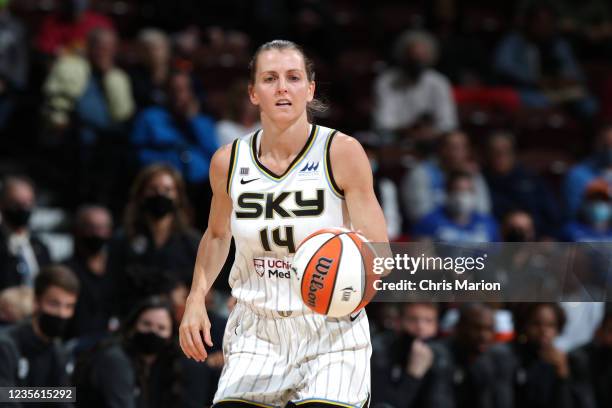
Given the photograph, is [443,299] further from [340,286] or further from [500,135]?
[500,135]

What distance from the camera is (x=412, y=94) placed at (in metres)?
10.5

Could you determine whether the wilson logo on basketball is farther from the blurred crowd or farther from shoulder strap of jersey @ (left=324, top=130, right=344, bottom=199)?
the blurred crowd

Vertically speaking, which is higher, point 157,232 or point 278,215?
point 157,232

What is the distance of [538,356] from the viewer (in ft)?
24.8

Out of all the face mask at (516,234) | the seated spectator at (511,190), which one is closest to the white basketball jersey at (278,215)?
the face mask at (516,234)

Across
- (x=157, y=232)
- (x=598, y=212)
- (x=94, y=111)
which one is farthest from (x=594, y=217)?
(x=94, y=111)

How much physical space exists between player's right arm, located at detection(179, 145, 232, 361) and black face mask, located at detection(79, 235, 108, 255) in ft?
11.1

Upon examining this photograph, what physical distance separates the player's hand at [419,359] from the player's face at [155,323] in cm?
173

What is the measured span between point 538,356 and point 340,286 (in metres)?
3.90

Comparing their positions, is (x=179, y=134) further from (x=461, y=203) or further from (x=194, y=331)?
(x=194, y=331)

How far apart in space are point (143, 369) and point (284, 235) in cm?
244

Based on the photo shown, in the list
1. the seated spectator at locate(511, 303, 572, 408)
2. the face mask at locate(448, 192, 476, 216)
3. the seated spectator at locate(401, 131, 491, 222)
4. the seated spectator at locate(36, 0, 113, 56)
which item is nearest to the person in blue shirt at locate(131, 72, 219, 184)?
the seated spectator at locate(36, 0, 113, 56)

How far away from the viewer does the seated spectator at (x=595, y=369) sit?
7516 mm

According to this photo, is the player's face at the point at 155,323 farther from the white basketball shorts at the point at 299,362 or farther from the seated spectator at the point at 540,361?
the seated spectator at the point at 540,361
